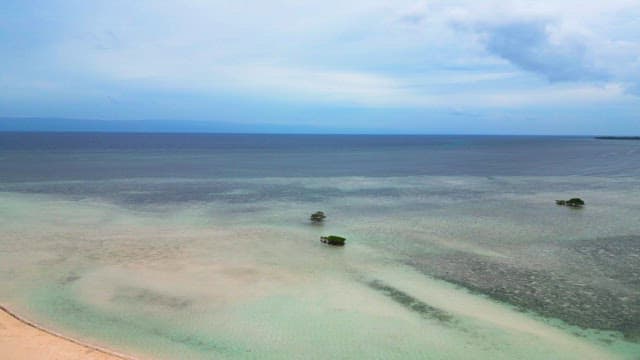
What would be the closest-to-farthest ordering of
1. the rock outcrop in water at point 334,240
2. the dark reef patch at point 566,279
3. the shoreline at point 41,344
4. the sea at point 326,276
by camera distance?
the shoreline at point 41,344, the sea at point 326,276, the dark reef patch at point 566,279, the rock outcrop in water at point 334,240

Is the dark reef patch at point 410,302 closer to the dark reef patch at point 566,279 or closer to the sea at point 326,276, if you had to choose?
the sea at point 326,276


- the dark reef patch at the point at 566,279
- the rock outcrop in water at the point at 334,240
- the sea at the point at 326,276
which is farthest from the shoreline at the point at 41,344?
the rock outcrop in water at the point at 334,240

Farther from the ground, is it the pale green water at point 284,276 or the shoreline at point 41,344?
the shoreline at point 41,344

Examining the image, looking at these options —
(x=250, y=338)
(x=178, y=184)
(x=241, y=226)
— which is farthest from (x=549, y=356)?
(x=178, y=184)

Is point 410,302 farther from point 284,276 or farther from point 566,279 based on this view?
point 566,279

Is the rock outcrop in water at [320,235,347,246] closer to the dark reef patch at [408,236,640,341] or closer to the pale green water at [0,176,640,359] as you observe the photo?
the pale green water at [0,176,640,359]

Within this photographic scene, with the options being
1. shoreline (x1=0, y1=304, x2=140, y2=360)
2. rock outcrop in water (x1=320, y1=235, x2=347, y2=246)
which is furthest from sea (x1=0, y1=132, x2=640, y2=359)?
shoreline (x1=0, y1=304, x2=140, y2=360)

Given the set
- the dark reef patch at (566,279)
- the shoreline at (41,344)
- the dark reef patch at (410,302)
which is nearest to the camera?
the shoreline at (41,344)
